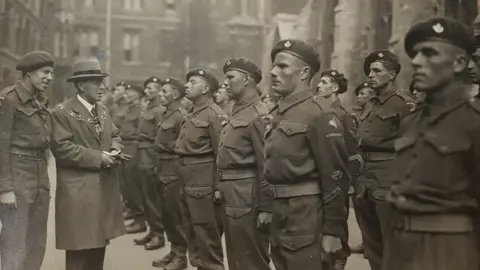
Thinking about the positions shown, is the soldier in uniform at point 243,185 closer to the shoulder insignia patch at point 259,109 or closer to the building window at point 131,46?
the shoulder insignia patch at point 259,109

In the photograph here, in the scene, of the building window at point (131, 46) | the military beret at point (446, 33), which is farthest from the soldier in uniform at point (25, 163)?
the building window at point (131, 46)

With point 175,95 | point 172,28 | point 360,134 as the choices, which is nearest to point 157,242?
point 175,95

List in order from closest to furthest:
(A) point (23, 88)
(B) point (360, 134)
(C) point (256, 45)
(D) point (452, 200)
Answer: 1. (D) point (452, 200)
2. (A) point (23, 88)
3. (B) point (360, 134)
4. (C) point (256, 45)

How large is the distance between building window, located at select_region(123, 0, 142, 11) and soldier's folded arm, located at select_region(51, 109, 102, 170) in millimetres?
8964

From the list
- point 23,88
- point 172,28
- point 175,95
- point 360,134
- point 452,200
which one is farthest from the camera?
point 172,28

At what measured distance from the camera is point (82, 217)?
14.5 ft

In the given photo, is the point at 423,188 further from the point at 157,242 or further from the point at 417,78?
the point at 157,242

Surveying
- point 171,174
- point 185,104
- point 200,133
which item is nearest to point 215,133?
point 200,133

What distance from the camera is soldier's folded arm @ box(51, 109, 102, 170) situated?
171 inches

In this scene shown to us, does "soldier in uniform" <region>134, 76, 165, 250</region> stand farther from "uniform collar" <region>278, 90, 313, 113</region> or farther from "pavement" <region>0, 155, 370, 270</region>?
"uniform collar" <region>278, 90, 313, 113</region>

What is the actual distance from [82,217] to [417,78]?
278 centimetres

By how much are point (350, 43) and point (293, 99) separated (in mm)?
7591

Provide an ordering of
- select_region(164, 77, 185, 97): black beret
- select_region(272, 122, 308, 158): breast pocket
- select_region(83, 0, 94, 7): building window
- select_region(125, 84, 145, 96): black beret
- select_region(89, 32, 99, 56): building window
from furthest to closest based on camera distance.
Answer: select_region(89, 32, 99, 56): building window
select_region(83, 0, 94, 7): building window
select_region(125, 84, 145, 96): black beret
select_region(164, 77, 185, 97): black beret
select_region(272, 122, 308, 158): breast pocket

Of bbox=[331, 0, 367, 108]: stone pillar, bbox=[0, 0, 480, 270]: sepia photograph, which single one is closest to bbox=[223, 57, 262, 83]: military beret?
bbox=[0, 0, 480, 270]: sepia photograph
